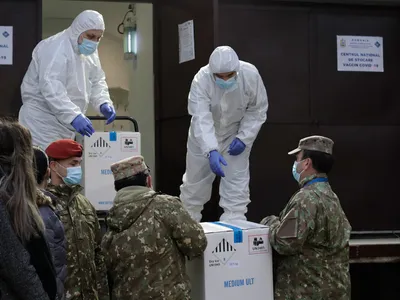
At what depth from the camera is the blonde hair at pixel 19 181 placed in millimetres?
1747

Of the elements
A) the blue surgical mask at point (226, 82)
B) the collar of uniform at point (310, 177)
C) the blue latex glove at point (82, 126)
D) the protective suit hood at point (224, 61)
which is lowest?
the collar of uniform at point (310, 177)

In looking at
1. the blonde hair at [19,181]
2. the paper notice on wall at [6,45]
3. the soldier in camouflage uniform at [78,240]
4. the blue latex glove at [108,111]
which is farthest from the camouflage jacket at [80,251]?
the paper notice on wall at [6,45]

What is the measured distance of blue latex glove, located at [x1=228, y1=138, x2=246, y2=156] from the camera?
385cm

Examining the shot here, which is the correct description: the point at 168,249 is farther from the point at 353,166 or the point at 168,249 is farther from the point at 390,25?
the point at 390,25

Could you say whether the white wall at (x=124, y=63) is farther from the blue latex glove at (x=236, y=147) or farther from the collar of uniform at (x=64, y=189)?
the collar of uniform at (x=64, y=189)

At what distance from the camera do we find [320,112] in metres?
4.85

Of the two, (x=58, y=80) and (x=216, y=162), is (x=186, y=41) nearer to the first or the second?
(x=58, y=80)

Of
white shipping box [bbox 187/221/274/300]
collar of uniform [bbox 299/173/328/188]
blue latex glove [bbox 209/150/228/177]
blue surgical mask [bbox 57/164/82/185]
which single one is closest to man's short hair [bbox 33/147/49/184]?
blue surgical mask [bbox 57/164/82/185]

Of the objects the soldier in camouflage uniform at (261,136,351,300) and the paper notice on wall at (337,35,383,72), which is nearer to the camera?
the soldier in camouflage uniform at (261,136,351,300)

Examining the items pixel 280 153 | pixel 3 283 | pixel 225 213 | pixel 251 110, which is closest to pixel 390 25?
pixel 280 153

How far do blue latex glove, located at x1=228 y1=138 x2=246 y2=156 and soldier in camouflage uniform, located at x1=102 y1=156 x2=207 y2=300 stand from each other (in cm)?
139

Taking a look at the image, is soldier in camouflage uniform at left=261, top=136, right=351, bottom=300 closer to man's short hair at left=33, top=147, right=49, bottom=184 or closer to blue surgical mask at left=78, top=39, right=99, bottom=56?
man's short hair at left=33, top=147, right=49, bottom=184

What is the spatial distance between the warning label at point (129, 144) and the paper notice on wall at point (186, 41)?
1.36m

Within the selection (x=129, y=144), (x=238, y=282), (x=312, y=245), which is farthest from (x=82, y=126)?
(x=312, y=245)
